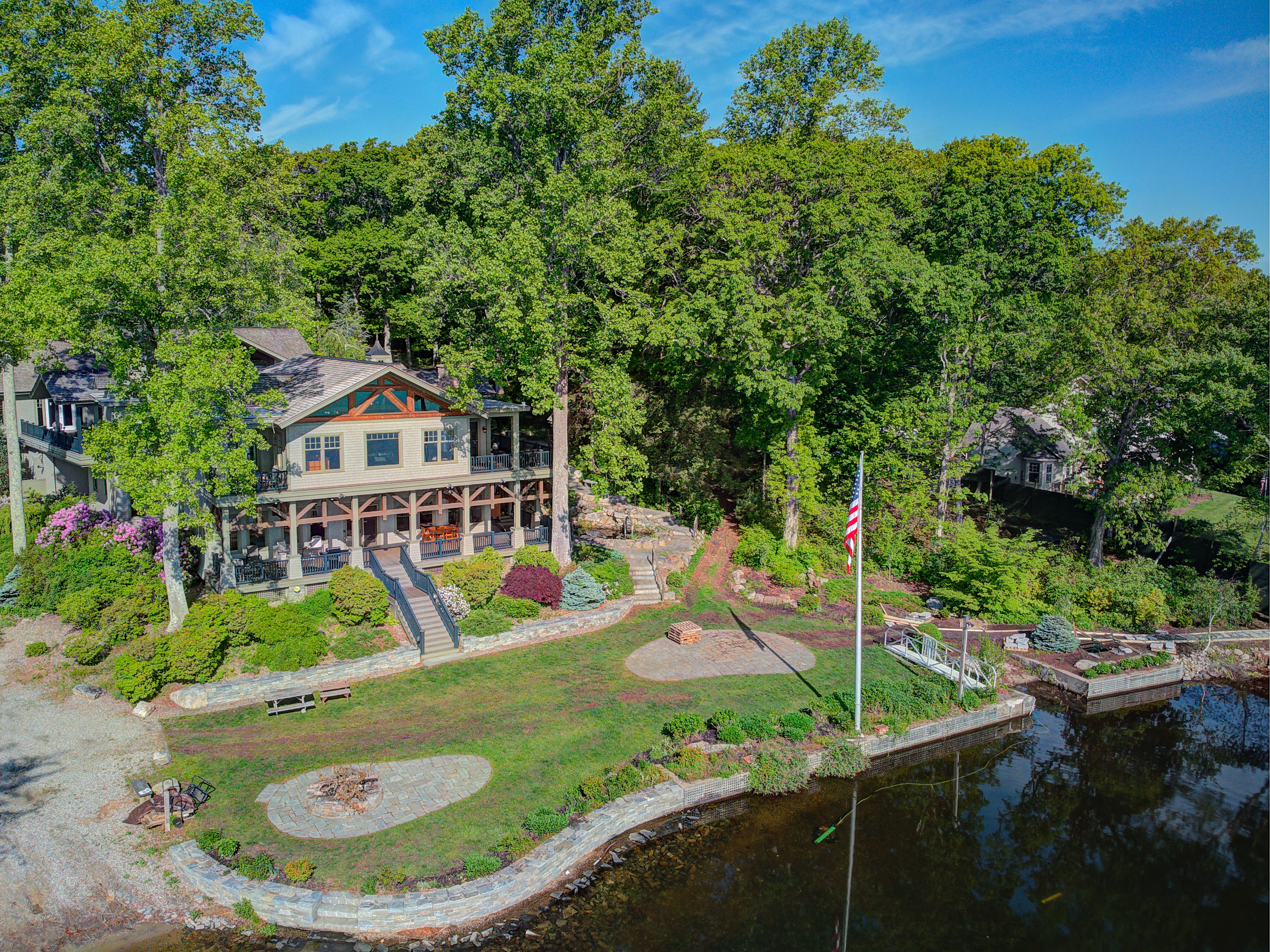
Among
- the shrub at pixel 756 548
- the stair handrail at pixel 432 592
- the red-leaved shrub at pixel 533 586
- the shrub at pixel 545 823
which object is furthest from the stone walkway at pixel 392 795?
the shrub at pixel 756 548

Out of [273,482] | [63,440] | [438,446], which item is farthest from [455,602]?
[63,440]

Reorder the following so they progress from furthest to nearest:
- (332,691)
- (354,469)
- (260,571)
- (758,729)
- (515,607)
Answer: (354,469), (515,607), (260,571), (332,691), (758,729)

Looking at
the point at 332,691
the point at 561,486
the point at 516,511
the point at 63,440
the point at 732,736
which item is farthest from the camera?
the point at 63,440

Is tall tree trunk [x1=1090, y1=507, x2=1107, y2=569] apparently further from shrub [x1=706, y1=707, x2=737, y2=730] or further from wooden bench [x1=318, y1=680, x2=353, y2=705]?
wooden bench [x1=318, y1=680, x2=353, y2=705]

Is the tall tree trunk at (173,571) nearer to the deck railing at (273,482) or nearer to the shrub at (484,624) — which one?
the deck railing at (273,482)

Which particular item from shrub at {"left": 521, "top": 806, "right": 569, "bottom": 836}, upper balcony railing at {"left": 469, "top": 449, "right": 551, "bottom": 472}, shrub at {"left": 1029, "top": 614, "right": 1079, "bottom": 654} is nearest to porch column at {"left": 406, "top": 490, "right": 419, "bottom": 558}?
upper balcony railing at {"left": 469, "top": 449, "right": 551, "bottom": 472}

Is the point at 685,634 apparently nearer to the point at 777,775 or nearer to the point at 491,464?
the point at 777,775

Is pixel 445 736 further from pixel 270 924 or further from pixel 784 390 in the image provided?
pixel 784 390
